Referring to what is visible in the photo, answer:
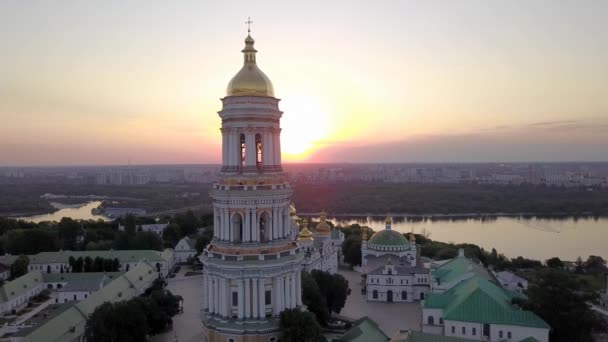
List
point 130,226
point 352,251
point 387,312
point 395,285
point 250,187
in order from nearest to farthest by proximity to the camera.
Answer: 1. point 250,187
2. point 387,312
3. point 395,285
4. point 352,251
5. point 130,226

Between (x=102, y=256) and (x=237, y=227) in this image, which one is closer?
(x=237, y=227)

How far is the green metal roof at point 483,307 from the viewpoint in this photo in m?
19.5

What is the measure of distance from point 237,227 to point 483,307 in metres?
11.5

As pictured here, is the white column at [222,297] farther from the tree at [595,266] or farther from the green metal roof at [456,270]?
the tree at [595,266]

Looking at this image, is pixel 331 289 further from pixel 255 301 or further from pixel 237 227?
pixel 237 227

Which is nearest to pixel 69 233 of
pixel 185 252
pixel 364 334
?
pixel 185 252

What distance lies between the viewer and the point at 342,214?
92.0 metres

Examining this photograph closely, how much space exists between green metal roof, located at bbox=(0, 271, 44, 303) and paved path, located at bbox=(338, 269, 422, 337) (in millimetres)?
20101

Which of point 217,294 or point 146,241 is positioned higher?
point 217,294

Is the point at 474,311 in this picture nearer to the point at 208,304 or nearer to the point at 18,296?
the point at 208,304

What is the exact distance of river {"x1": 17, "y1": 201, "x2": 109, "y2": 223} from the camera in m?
85.9

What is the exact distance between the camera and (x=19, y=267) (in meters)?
35.8

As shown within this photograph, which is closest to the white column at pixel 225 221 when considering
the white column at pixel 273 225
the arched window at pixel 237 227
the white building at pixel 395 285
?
the arched window at pixel 237 227

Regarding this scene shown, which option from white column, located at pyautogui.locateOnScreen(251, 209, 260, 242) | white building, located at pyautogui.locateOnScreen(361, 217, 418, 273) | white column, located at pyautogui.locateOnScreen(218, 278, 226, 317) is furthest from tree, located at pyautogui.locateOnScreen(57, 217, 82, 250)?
white column, located at pyautogui.locateOnScreen(251, 209, 260, 242)
